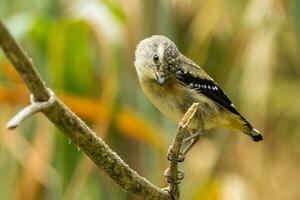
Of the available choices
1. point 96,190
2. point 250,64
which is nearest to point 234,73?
point 250,64

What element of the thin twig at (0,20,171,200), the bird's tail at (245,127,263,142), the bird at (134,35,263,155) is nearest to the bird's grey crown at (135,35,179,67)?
the bird at (134,35,263,155)

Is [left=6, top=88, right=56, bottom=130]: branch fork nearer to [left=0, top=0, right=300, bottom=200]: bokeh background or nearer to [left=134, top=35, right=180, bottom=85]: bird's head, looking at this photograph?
[left=134, top=35, right=180, bottom=85]: bird's head

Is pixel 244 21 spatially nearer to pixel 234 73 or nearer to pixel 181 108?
pixel 234 73

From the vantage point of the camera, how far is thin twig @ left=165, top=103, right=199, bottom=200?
5.45 ft

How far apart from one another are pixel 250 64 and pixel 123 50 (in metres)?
0.63

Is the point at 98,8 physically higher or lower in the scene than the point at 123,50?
higher

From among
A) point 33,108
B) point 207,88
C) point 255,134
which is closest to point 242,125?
point 255,134

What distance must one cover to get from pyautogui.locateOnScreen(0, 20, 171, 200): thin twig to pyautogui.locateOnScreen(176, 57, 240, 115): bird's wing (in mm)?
495

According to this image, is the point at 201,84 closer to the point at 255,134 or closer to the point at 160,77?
the point at 160,77

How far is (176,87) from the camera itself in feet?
7.32

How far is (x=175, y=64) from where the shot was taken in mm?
2193

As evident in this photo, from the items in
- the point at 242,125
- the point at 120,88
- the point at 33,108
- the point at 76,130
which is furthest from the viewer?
the point at 120,88

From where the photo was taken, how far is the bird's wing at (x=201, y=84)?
87.3 inches

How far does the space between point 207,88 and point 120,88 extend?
29.3 inches
